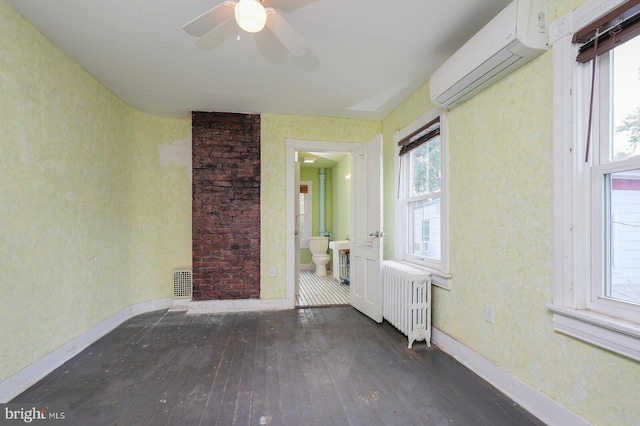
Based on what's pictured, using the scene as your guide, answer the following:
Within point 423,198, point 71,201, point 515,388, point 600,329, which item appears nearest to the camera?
point 600,329

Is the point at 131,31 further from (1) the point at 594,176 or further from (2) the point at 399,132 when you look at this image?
(1) the point at 594,176

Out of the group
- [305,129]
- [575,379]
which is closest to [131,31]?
[305,129]

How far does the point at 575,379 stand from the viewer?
1.52m

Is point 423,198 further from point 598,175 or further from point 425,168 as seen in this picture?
point 598,175

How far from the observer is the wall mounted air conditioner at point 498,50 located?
64.5 inches

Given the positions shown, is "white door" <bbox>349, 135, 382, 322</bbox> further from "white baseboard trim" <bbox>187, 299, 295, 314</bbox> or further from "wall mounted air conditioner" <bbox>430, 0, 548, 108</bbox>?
"wall mounted air conditioner" <bbox>430, 0, 548, 108</bbox>

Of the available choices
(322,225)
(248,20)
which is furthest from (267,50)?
(322,225)

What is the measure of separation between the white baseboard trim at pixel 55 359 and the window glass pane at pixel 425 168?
140 inches

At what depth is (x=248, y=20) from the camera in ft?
4.74

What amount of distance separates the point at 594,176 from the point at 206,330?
3386mm

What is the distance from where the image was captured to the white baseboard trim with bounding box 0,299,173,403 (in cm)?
190

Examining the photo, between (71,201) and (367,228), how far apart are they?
2.88 meters

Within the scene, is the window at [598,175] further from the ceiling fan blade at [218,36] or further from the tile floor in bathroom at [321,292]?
the tile floor in bathroom at [321,292]

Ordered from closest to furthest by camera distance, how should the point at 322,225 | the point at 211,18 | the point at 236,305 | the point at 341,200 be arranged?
the point at 211,18
the point at 236,305
the point at 341,200
the point at 322,225
